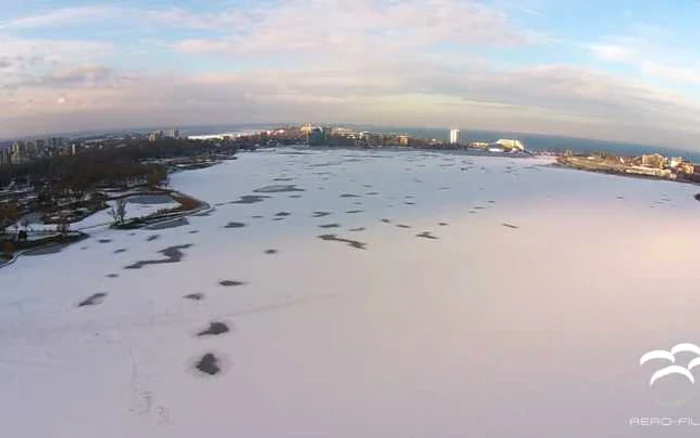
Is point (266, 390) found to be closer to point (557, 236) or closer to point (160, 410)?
point (160, 410)

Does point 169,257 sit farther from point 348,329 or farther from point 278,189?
point 278,189

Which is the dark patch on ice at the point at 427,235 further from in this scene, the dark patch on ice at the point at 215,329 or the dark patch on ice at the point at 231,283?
the dark patch on ice at the point at 215,329

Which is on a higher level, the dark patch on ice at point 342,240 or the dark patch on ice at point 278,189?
the dark patch on ice at point 278,189

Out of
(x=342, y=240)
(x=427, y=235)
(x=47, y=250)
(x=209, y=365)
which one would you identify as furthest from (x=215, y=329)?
(x=427, y=235)

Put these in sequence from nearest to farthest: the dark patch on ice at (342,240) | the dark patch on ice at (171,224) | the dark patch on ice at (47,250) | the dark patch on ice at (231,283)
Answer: the dark patch on ice at (231,283)
the dark patch on ice at (47,250)
the dark patch on ice at (342,240)
the dark patch on ice at (171,224)

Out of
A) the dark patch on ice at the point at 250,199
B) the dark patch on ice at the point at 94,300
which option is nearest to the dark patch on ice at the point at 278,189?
the dark patch on ice at the point at 250,199

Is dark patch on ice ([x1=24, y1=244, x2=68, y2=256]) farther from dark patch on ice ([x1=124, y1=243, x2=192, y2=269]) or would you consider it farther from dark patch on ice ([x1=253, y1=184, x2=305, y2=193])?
dark patch on ice ([x1=253, y1=184, x2=305, y2=193])

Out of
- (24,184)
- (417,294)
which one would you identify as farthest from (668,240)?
(24,184)

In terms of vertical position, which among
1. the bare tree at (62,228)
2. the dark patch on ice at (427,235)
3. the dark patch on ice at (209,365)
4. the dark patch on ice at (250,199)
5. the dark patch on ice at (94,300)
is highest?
the dark patch on ice at (250,199)
